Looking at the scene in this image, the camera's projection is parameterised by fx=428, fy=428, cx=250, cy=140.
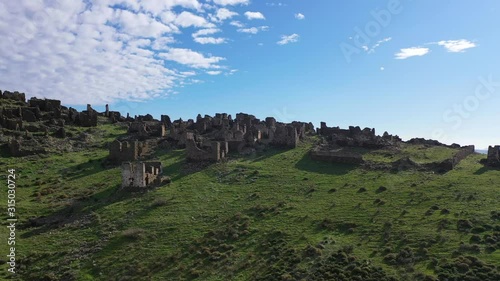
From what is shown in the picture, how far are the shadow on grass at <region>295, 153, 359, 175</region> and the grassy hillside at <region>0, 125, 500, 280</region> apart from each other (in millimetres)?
133

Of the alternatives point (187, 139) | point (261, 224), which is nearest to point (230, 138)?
point (187, 139)

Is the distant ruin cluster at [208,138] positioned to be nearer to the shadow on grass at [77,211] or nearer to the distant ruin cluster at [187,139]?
the distant ruin cluster at [187,139]

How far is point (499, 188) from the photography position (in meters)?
45.5

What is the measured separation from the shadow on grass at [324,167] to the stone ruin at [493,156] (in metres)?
17.8

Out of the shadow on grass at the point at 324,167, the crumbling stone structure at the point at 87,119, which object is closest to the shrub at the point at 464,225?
the shadow on grass at the point at 324,167

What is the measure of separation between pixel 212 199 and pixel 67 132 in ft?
137

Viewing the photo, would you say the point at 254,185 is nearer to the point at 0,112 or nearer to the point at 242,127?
the point at 242,127

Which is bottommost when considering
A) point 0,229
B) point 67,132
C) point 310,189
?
point 0,229

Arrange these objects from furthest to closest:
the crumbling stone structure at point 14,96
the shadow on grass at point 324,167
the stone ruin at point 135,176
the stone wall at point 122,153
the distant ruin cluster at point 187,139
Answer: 1. the crumbling stone structure at point 14,96
2. the stone wall at point 122,153
3. the distant ruin cluster at point 187,139
4. the shadow on grass at point 324,167
5. the stone ruin at point 135,176

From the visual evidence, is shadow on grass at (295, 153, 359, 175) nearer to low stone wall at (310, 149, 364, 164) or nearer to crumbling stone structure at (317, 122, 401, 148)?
low stone wall at (310, 149, 364, 164)

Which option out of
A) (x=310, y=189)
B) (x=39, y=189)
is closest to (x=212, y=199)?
(x=310, y=189)

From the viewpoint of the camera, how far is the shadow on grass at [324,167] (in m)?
54.9

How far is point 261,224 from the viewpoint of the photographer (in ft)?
130

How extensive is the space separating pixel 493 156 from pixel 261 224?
36.5m
